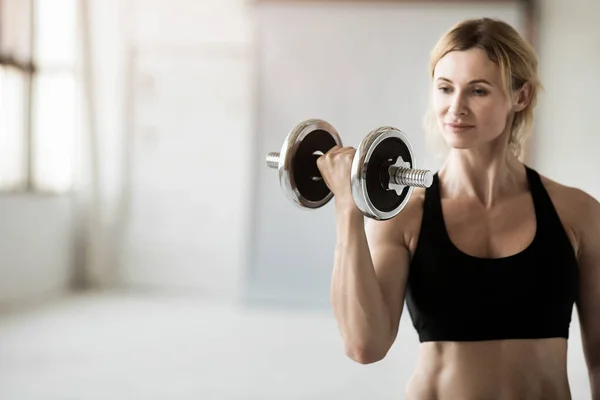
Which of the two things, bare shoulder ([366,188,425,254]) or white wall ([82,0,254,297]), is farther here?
white wall ([82,0,254,297])

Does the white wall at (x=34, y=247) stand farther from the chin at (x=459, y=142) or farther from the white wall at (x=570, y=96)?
the chin at (x=459, y=142)

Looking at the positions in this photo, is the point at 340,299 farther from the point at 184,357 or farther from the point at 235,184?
the point at 235,184

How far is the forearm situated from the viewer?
1098mm

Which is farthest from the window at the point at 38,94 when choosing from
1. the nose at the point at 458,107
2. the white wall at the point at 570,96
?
the nose at the point at 458,107

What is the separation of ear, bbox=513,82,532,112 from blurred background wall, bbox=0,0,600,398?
8.52 ft

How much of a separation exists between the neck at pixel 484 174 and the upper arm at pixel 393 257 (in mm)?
122

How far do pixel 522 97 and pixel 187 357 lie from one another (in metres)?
2.11

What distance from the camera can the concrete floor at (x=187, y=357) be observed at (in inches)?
98.5

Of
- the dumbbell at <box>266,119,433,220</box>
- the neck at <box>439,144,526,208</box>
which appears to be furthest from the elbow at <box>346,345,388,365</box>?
the neck at <box>439,144,526,208</box>

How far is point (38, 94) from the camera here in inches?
179

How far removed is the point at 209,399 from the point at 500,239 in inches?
58.0

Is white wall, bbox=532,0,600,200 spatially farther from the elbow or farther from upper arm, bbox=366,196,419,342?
the elbow

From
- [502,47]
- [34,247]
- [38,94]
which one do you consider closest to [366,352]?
[502,47]

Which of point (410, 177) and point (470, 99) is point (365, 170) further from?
point (470, 99)
